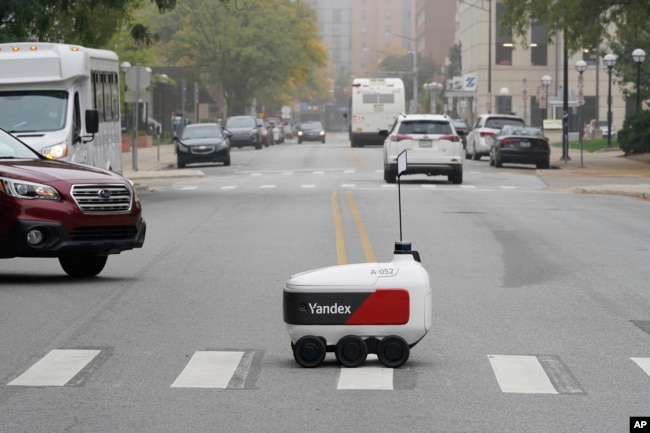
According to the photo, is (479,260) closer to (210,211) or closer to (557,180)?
(210,211)

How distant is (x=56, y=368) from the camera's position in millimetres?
9617

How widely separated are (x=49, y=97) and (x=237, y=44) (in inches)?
2825

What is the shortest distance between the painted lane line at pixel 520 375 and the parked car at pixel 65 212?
19.0ft

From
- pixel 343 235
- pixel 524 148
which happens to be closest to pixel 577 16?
pixel 524 148

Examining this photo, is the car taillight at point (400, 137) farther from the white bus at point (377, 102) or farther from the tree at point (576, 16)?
the white bus at point (377, 102)

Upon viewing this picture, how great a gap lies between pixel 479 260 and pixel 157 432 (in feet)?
32.4

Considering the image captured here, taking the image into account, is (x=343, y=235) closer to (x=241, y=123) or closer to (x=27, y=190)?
(x=27, y=190)

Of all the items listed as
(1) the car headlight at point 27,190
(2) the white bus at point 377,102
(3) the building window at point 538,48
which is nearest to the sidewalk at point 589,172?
(2) the white bus at point 377,102

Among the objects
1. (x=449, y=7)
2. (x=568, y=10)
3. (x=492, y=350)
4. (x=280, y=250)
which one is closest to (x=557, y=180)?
(x=568, y=10)

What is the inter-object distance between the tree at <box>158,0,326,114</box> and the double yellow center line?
67620mm

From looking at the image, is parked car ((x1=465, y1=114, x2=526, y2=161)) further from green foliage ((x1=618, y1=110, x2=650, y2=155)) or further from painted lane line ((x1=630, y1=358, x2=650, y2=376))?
painted lane line ((x1=630, y1=358, x2=650, y2=376))

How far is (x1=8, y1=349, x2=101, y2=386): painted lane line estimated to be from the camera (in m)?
9.13

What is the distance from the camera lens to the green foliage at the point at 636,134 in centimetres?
5259

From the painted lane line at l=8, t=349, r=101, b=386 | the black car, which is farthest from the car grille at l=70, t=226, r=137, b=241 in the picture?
the black car
